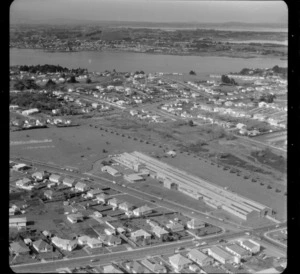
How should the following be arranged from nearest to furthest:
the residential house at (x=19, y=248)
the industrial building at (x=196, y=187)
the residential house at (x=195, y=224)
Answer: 1. the residential house at (x=19, y=248)
2. the residential house at (x=195, y=224)
3. the industrial building at (x=196, y=187)

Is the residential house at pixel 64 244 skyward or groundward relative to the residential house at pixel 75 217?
groundward

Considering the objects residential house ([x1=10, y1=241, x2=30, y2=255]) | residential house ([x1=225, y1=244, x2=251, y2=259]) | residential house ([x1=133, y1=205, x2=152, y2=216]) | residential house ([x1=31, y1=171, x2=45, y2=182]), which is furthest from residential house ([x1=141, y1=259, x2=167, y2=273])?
residential house ([x1=31, y1=171, x2=45, y2=182])

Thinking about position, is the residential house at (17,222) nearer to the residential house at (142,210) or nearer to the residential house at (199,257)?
the residential house at (142,210)

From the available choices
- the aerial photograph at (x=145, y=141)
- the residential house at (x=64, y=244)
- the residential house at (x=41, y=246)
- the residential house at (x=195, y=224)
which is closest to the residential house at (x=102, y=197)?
the aerial photograph at (x=145, y=141)

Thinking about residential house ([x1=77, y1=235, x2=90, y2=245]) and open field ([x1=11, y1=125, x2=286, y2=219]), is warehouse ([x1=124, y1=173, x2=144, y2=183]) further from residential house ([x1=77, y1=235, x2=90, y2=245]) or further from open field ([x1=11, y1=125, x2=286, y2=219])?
residential house ([x1=77, y1=235, x2=90, y2=245])

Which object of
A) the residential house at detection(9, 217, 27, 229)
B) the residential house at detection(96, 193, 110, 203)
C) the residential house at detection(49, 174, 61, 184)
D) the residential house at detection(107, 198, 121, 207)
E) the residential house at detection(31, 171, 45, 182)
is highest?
the residential house at detection(31, 171, 45, 182)

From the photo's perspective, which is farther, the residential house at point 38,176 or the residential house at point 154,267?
the residential house at point 38,176

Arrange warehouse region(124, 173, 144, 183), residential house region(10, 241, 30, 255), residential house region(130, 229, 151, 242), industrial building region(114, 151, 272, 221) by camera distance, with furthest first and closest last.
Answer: warehouse region(124, 173, 144, 183) → industrial building region(114, 151, 272, 221) → residential house region(130, 229, 151, 242) → residential house region(10, 241, 30, 255)
